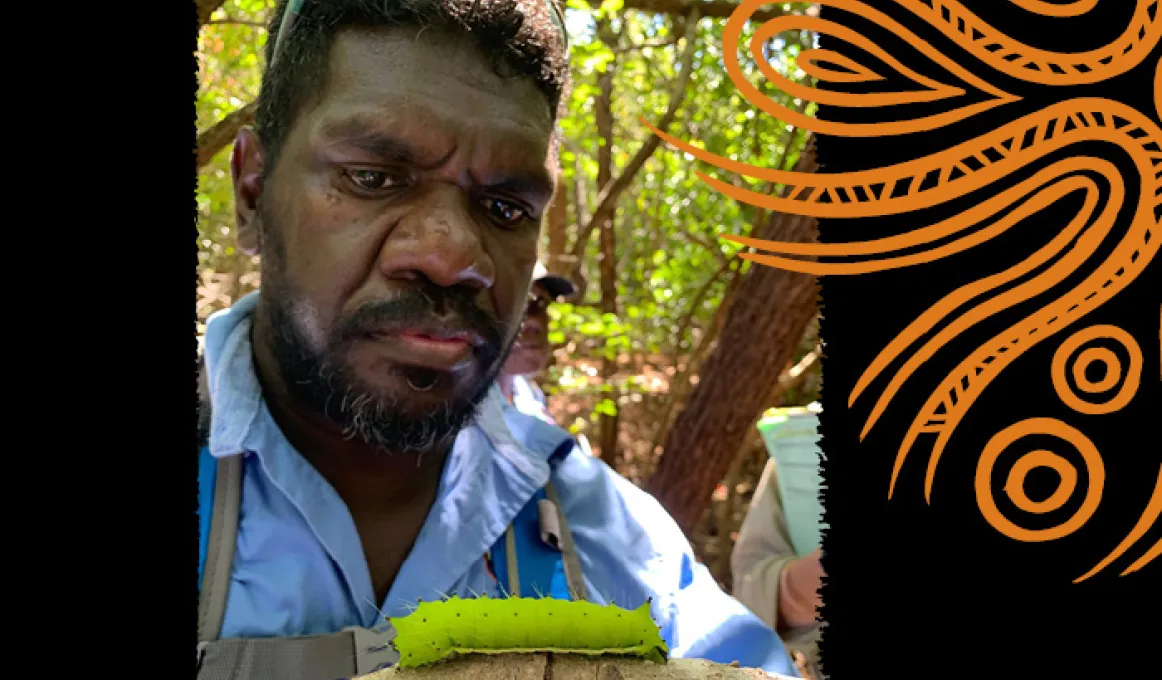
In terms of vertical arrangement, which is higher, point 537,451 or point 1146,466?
point 1146,466

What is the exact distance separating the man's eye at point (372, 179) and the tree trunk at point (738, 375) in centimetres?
119

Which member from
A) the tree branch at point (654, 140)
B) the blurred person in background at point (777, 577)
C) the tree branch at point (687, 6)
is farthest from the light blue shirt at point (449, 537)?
the tree branch at point (687, 6)

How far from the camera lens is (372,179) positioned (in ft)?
2.48

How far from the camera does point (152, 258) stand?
18.1 inches

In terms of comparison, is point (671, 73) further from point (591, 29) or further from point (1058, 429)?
point (1058, 429)

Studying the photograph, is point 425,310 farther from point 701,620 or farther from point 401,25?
point 701,620

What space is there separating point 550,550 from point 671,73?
3.62 metres

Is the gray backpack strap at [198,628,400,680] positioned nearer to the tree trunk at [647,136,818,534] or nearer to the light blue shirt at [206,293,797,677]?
the light blue shirt at [206,293,797,677]

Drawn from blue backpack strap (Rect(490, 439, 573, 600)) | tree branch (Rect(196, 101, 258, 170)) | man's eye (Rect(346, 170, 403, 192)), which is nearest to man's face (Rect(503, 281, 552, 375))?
tree branch (Rect(196, 101, 258, 170))

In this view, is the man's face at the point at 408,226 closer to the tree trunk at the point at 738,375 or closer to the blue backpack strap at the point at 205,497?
the blue backpack strap at the point at 205,497

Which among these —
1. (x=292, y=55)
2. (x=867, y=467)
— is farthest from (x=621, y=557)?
(x=292, y=55)

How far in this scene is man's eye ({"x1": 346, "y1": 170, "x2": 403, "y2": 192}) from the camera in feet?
2.45

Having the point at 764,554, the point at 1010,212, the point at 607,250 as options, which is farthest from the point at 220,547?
the point at 607,250

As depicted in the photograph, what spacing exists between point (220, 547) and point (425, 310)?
316 mm
